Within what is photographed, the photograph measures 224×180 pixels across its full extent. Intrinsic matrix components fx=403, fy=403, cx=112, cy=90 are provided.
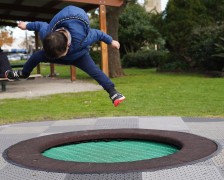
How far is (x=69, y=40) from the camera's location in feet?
14.5

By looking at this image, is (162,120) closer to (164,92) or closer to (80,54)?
(80,54)

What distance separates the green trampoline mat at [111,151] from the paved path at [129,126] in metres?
0.68

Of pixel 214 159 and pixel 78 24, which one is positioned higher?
pixel 78 24

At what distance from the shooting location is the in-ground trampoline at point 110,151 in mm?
4043

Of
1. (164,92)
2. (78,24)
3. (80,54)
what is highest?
(78,24)

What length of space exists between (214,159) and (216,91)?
301 inches

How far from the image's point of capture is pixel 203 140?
5.18m

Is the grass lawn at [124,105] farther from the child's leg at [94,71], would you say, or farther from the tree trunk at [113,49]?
the tree trunk at [113,49]

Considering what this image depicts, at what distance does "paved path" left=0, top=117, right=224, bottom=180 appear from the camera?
3715 millimetres

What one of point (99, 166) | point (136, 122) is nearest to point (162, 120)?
point (136, 122)

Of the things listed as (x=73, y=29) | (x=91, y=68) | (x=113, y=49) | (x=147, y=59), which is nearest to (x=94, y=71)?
(x=91, y=68)

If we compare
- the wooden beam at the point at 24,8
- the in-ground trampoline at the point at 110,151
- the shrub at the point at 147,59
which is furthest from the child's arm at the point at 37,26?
the shrub at the point at 147,59

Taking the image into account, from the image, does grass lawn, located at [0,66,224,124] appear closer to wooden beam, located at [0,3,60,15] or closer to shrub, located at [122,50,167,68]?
wooden beam, located at [0,3,60,15]

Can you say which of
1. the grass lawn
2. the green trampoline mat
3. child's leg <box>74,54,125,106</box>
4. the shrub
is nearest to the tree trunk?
the grass lawn
